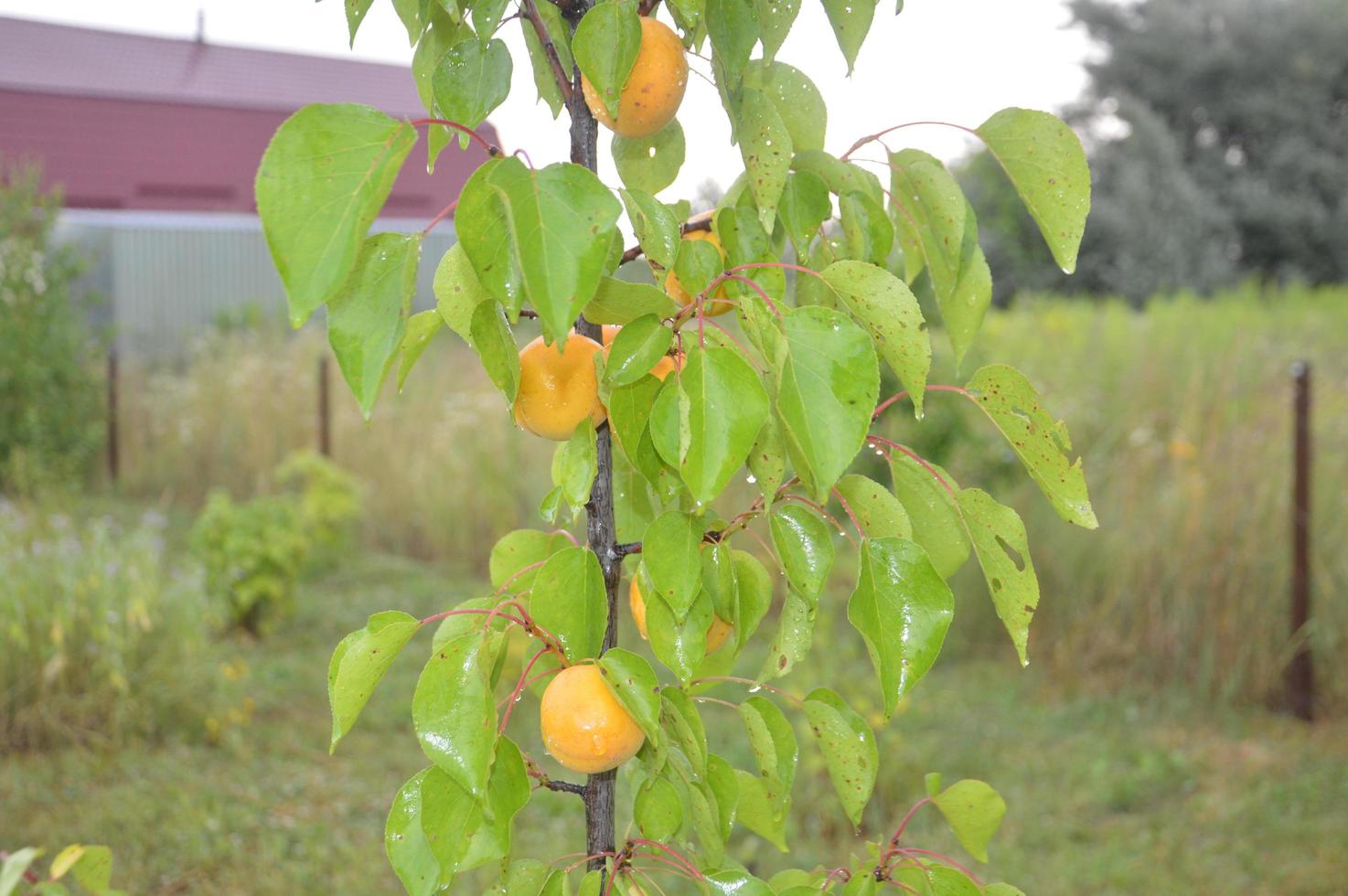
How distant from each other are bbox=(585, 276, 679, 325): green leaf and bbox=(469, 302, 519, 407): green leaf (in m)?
0.05

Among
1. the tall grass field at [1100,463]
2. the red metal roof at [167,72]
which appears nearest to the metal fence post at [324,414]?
the tall grass field at [1100,463]

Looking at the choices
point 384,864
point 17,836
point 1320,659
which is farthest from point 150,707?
point 1320,659

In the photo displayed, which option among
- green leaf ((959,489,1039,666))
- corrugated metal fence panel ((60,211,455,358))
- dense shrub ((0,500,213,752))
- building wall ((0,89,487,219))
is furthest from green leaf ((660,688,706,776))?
building wall ((0,89,487,219))

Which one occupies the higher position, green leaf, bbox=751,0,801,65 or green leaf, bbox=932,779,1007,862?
green leaf, bbox=751,0,801,65

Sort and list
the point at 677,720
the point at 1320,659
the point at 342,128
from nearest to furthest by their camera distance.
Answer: the point at 342,128 → the point at 677,720 → the point at 1320,659

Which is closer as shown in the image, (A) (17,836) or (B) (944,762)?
(A) (17,836)

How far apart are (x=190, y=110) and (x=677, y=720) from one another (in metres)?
14.3

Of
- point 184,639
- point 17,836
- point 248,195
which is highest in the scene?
point 248,195

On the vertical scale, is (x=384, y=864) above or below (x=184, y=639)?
below

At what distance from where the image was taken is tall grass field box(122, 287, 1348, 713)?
3506mm

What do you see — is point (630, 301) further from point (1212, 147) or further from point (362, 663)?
point (1212, 147)

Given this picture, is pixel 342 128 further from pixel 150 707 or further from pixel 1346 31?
pixel 1346 31

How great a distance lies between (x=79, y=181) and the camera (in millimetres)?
12891

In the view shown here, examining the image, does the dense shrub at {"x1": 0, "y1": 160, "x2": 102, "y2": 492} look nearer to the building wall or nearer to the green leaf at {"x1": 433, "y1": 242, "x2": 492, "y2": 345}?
the building wall
